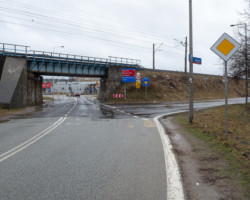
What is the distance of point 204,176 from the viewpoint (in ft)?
12.7

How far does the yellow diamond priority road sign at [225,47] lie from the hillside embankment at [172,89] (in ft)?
90.5

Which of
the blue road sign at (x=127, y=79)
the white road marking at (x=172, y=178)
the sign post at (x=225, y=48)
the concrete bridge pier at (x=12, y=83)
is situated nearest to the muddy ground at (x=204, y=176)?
the white road marking at (x=172, y=178)

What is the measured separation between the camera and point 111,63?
38.0 metres

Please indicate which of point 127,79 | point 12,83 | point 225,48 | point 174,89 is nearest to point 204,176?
point 225,48

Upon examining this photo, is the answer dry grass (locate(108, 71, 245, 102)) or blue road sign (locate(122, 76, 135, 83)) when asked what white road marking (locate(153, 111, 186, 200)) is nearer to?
blue road sign (locate(122, 76, 135, 83))

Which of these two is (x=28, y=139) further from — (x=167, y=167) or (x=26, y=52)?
(x=26, y=52)

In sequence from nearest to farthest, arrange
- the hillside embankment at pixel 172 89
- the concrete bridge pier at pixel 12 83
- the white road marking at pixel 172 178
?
the white road marking at pixel 172 178 < the concrete bridge pier at pixel 12 83 < the hillside embankment at pixel 172 89

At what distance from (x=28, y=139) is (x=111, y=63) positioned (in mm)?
31655

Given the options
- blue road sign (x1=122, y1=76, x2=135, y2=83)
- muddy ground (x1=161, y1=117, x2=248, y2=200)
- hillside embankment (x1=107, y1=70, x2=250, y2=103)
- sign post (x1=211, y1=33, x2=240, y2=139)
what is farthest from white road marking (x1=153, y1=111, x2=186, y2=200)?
hillside embankment (x1=107, y1=70, x2=250, y2=103)

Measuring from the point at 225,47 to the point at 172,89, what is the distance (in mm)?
35462

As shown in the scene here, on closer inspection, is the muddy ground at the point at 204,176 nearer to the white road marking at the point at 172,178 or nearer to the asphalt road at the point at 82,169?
the white road marking at the point at 172,178

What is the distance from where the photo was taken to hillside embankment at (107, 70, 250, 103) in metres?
37.3

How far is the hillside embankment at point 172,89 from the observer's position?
3731cm

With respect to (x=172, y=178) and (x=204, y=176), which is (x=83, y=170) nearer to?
(x=172, y=178)
